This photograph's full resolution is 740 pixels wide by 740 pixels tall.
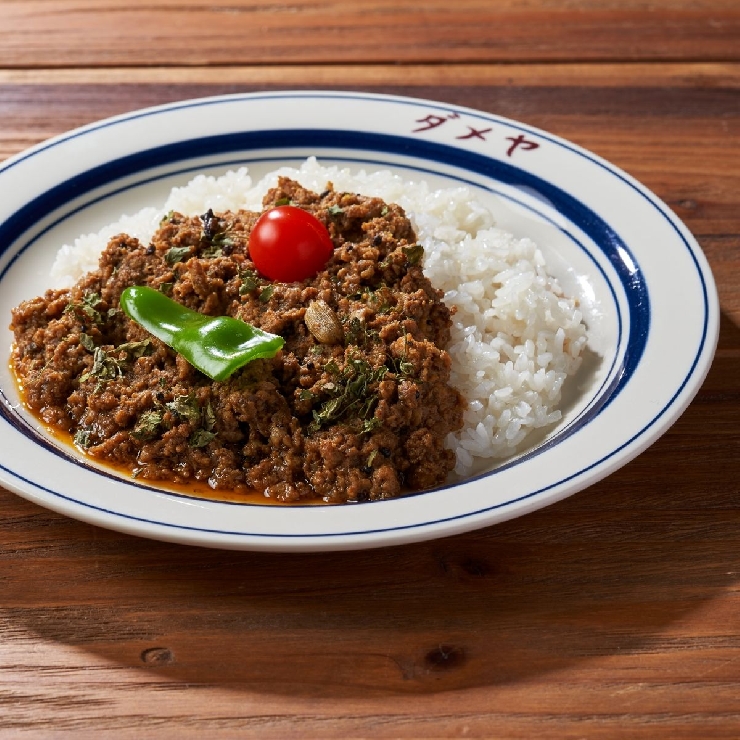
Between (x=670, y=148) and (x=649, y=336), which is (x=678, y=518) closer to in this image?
(x=649, y=336)

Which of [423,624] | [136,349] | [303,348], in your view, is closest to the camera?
[423,624]

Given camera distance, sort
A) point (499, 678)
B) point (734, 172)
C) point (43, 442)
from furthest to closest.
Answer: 1. point (734, 172)
2. point (43, 442)
3. point (499, 678)

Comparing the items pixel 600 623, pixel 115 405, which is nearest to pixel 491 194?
pixel 115 405

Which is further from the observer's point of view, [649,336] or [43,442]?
[649,336]

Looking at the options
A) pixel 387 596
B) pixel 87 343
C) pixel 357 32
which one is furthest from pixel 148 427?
pixel 357 32

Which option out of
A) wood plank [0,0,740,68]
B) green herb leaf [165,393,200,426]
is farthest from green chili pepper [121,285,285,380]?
wood plank [0,0,740,68]

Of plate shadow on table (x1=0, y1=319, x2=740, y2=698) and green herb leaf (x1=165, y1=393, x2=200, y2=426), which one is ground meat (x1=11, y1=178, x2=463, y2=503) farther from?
plate shadow on table (x1=0, y1=319, x2=740, y2=698)

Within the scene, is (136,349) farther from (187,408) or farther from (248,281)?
(248,281)

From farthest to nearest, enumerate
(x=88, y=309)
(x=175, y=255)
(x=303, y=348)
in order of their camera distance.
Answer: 1. (x=175, y=255)
2. (x=88, y=309)
3. (x=303, y=348)
